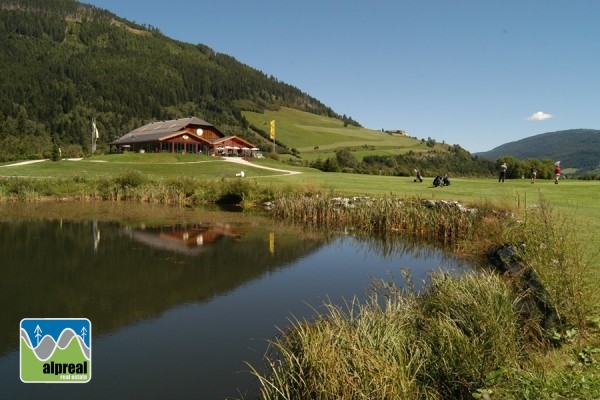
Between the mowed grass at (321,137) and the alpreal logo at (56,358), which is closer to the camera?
the alpreal logo at (56,358)

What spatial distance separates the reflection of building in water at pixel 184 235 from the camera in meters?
18.7

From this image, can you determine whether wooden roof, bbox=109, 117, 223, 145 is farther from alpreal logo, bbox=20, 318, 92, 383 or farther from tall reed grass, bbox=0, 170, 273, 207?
alpreal logo, bbox=20, 318, 92, 383

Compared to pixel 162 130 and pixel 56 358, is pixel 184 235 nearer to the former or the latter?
pixel 56 358

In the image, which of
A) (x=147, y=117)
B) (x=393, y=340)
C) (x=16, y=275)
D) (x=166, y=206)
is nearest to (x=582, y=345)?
(x=393, y=340)

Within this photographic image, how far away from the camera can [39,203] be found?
1225 inches

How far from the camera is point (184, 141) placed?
70.2m

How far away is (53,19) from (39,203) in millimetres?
192748

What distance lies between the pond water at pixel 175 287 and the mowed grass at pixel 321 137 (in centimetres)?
7349

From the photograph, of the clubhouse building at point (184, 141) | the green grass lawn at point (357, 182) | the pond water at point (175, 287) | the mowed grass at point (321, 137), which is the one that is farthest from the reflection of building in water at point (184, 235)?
the mowed grass at point (321, 137)

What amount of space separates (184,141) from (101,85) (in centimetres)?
8115

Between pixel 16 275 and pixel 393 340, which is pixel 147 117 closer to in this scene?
pixel 16 275

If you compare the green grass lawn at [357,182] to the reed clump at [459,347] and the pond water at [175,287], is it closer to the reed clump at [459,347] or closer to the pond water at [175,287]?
the reed clump at [459,347]

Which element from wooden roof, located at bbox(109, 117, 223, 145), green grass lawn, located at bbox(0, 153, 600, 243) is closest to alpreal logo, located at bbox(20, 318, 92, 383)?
green grass lawn, located at bbox(0, 153, 600, 243)

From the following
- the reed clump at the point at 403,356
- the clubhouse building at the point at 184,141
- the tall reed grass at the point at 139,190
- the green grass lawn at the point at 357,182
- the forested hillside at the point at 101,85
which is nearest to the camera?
the reed clump at the point at 403,356
